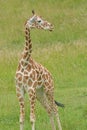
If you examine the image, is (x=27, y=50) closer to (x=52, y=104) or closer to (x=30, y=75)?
(x=30, y=75)

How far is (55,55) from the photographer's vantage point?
18.8 metres

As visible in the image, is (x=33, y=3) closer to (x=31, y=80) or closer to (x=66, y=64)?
(x=66, y=64)

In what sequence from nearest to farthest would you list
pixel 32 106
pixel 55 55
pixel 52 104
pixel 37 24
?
pixel 32 106 → pixel 37 24 → pixel 52 104 → pixel 55 55

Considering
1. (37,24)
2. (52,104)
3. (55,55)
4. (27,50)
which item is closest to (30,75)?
(27,50)

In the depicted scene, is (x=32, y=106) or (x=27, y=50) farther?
(x=27, y=50)

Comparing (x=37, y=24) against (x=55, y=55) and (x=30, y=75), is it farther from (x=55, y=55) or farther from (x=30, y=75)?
(x=55, y=55)

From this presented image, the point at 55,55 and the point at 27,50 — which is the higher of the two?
the point at 55,55

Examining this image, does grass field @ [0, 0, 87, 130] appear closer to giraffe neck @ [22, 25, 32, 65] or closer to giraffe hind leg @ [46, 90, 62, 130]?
giraffe hind leg @ [46, 90, 62, 130]

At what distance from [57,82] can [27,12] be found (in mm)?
13363

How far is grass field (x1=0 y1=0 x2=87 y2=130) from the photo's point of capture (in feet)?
39.3

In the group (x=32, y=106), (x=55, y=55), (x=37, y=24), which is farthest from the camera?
(x=55, y=55)

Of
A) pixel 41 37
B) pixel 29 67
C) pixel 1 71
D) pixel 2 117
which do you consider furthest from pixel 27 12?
pixel 29 67

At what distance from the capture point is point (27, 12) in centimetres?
2934

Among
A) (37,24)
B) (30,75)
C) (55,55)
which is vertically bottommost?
(30,75)
